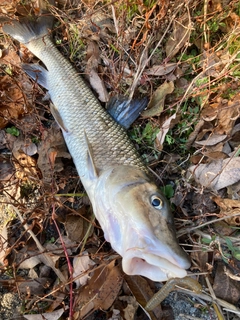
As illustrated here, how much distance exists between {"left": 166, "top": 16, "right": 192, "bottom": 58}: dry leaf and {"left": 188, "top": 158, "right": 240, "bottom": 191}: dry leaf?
1144mm

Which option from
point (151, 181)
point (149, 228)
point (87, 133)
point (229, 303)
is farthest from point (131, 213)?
point (229, 303)

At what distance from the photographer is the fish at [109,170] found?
2.24m

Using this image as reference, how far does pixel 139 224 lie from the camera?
2.31 m

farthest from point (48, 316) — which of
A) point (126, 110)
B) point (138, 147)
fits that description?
point (126, 110)

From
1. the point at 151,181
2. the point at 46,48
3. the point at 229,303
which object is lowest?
the point at 229,303

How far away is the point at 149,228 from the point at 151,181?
461 millimetres

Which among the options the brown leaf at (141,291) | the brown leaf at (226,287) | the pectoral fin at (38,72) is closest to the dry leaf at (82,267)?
the brown leaf at (141,291)

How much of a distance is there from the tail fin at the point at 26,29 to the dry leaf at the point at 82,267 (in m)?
2.28

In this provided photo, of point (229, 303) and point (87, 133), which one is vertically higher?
point (87, 133)

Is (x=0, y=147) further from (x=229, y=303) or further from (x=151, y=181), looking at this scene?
(x=229, y=303)

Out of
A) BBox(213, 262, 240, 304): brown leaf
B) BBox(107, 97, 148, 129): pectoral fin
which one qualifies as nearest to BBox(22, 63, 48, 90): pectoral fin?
BBox(107, 97, 148, 129): pectoral fin

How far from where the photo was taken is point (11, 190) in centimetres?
309

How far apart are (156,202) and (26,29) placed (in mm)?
2352

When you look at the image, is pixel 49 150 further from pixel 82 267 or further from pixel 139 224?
pixel 139 224
